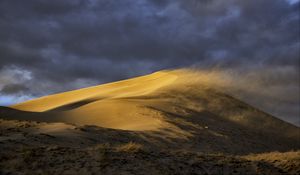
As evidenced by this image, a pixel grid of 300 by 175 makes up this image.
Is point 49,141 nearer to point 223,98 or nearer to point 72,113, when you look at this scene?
point 72,113

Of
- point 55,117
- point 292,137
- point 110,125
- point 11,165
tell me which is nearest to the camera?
point 11,165

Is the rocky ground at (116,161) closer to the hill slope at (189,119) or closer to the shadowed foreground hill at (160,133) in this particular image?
the shadowed foreground hill at (160,133)

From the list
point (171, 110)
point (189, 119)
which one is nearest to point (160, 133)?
point (189, 119)

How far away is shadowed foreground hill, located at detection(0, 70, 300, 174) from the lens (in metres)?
14.4

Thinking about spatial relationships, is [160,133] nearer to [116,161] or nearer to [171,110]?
[171,110]

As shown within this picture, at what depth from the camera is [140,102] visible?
46156 mm

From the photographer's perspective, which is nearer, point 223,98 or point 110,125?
point 110,125

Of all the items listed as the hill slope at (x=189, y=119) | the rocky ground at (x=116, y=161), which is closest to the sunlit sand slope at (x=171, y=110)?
the hill slope at (x=189, y=119)

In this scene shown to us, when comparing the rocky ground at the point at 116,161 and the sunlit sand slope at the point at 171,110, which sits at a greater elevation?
the sunlit sand slope at the point at 171,110

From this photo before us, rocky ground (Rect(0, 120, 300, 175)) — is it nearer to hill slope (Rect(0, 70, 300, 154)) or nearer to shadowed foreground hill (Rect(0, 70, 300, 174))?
shadowed foreground hill (Rect(0, 70, 300, 174))

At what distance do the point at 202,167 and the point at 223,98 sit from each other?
4259 cm

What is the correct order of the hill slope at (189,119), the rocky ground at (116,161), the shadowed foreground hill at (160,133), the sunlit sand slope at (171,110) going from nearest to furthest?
the rocky ground at (116,161)
the shadowed foreground hill at (160,133)
the hill slope at (189,119)
the sunlit sand slope at (171,110)

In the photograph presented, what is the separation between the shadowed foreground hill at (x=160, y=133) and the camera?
47.4 feet

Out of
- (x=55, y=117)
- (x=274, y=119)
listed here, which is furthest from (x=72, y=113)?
(x=274, y=119)
